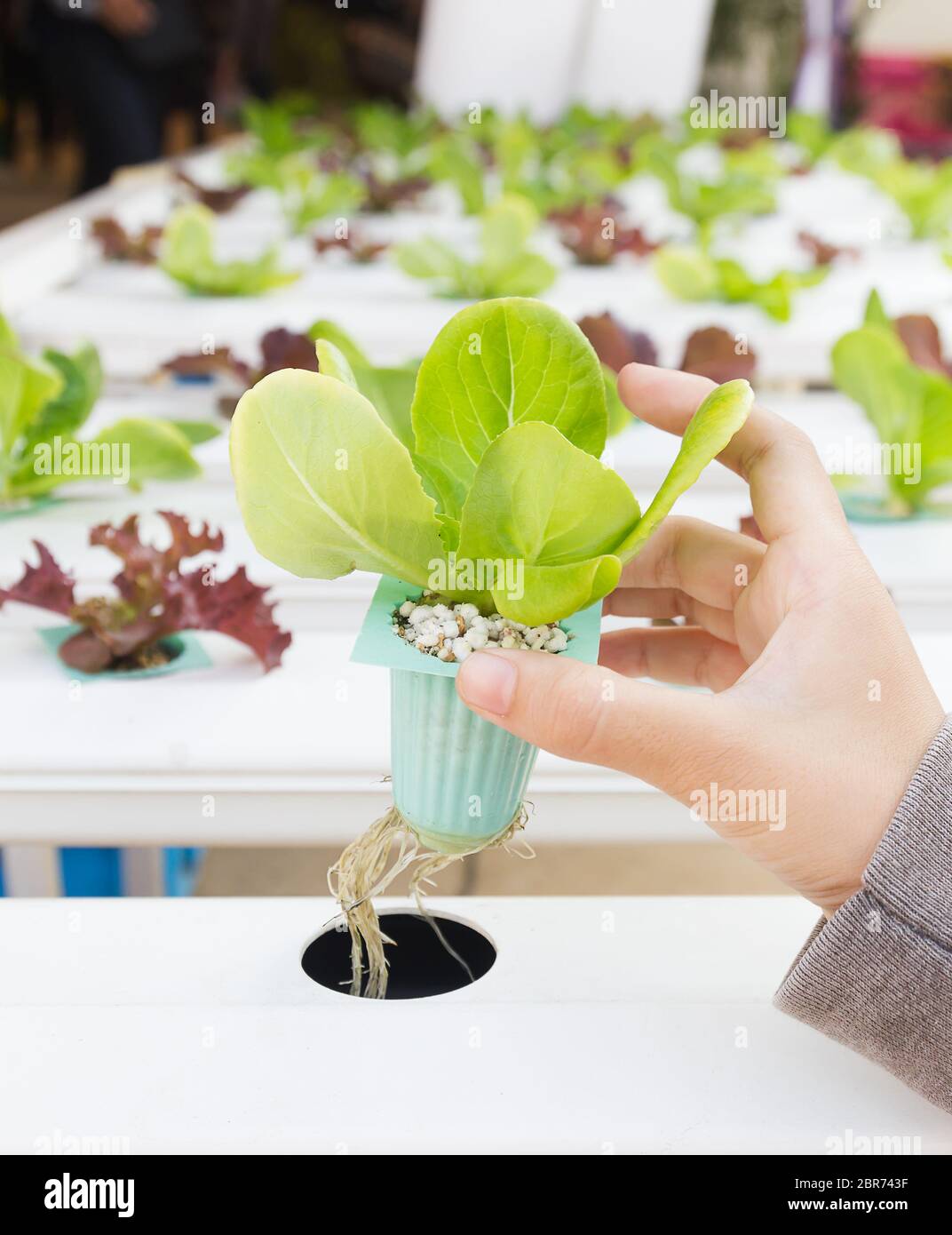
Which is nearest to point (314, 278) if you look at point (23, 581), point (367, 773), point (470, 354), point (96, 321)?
point (96, 321)

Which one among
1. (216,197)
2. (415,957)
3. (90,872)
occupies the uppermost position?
(216,197)

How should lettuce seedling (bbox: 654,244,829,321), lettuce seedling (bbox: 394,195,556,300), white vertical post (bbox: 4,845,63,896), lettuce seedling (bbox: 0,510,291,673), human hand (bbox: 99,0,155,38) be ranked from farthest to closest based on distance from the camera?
1. human hand (bbox: 99,0,155,38)
2. lettuce seedling (bbox: 654,244,829,321)
3. lettuce seedling (bbox: 394,195,556,300)
4. white vertical post (bbox: 4,845,63,896)
5. lettuce seedling (bbox: 0,510,291,673)

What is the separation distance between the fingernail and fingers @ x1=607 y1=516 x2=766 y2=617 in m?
0.21

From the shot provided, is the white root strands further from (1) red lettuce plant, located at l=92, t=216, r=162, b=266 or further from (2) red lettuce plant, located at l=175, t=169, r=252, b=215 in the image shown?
(2) red lettuce plant, located at l=175, t=169, r=252, b=215

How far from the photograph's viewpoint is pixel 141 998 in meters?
0.59

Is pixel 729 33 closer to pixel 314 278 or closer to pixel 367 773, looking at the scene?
pixel 314 278

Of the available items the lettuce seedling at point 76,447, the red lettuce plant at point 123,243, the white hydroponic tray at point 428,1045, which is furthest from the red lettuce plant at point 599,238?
the white hydroponic tray at point 428,1045

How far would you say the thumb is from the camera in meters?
0.46

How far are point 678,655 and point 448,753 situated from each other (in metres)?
0.24

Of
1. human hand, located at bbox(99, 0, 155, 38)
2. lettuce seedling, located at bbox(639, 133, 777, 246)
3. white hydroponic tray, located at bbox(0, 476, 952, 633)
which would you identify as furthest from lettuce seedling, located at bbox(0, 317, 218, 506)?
human hand, located at bbox(99, 0, 155, 38)

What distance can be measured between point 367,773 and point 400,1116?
8.8 inches

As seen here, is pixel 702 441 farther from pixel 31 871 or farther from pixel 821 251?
pixel 821 251

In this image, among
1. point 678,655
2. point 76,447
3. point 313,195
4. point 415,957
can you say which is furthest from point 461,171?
point 415,957

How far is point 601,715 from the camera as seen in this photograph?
0.47 m
